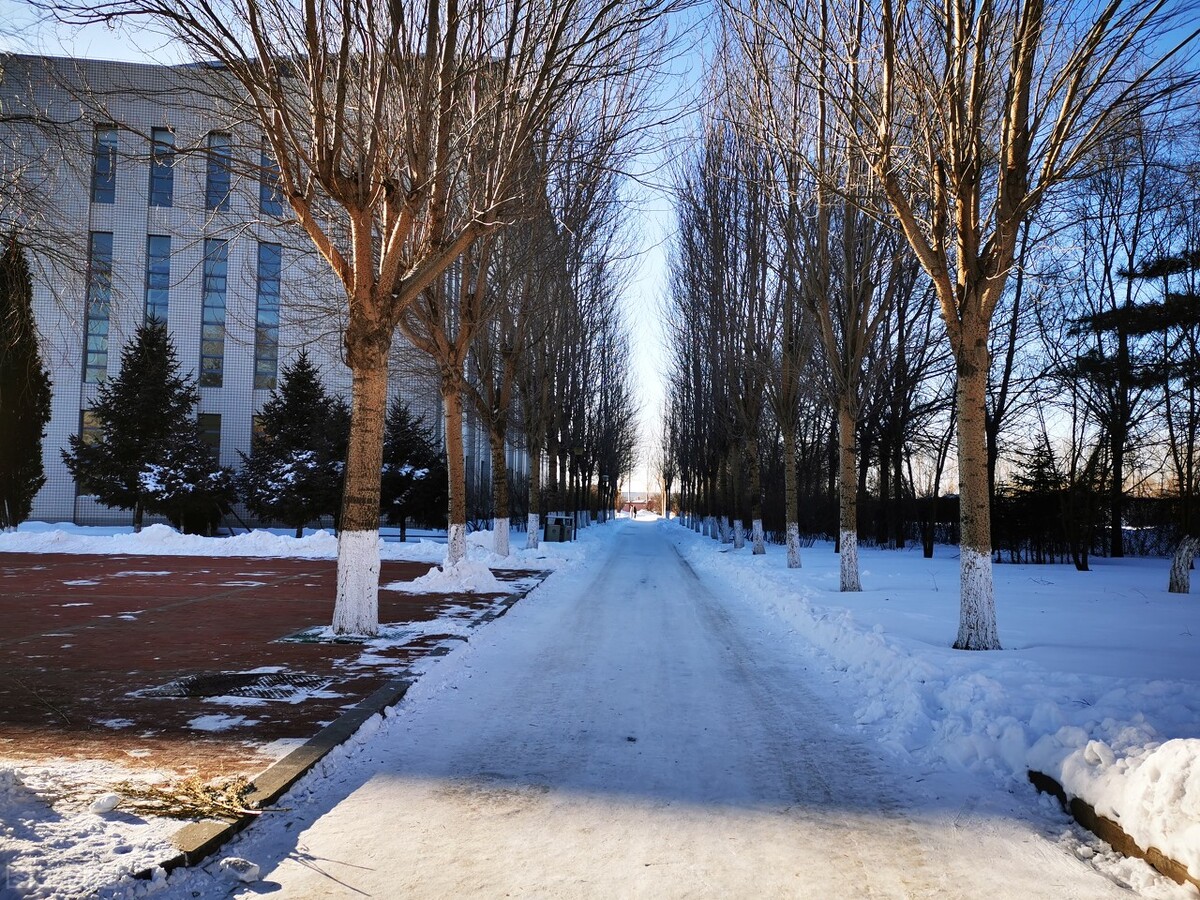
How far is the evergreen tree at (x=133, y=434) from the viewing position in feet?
101

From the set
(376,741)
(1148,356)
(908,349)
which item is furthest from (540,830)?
(908,349)

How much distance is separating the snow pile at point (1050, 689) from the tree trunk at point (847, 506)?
2.17 feet

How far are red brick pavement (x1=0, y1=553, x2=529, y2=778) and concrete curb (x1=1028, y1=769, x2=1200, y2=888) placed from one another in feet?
14.2

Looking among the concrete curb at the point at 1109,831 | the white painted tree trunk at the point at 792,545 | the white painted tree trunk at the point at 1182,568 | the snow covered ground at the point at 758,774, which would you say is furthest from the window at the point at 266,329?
the concrete curb at the point at 1109,831

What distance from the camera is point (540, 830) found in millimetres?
3779

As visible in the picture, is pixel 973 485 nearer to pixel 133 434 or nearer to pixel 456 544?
pixel 456 544

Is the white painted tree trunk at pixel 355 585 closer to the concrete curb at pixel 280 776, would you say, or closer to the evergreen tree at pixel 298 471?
the concrete curb at pixel 280 776

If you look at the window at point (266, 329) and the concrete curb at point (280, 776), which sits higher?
the window at point (266, 329)

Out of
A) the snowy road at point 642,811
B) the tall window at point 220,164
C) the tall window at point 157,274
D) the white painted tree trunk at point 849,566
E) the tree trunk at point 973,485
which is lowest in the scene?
the snowy road at point 642,811

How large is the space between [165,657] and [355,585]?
6.47 ft

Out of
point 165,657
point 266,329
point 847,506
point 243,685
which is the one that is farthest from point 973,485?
point 266,329

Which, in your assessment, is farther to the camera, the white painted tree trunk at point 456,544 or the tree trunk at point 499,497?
the tree trunk at point 499,497

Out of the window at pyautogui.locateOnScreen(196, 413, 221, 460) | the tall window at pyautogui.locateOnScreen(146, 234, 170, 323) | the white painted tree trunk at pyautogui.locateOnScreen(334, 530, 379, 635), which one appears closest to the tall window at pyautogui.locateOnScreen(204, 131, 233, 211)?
the white painted tree trunk at pyautogui.locateOnScreen(334, 530, 379, 635)

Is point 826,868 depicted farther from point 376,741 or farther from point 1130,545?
point 1130,545
